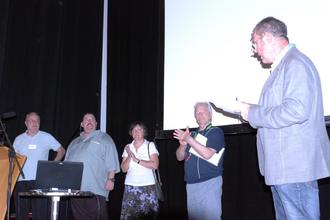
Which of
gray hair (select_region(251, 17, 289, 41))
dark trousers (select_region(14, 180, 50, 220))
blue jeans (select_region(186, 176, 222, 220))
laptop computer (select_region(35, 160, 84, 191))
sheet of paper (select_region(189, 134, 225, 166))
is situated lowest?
dark trousers (select_region(14, 180, 50, 220))

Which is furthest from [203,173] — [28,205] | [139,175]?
[28,205]

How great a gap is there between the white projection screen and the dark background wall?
278 millimetres

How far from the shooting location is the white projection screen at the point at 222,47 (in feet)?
10.2

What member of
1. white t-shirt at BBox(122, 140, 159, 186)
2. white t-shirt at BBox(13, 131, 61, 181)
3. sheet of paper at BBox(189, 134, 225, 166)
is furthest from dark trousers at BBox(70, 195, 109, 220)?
sheet of paper at BBox(189, 134, 225, 166)

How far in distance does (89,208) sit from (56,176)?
91 cm

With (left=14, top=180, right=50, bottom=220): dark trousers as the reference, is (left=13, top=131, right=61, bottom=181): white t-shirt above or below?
above

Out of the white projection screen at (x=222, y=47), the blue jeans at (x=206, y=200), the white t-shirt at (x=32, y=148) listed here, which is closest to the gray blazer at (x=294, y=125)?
the white projection screen at (x=222, y=47)

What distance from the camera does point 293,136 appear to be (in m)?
1.99

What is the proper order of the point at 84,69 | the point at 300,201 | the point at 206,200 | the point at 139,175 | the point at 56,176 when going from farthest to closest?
the point at 84,69 → the point at 139,175 → the point at 56,176 → the point at 206,200 → the point at 300,201

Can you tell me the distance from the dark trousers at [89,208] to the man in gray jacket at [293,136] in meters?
2.28

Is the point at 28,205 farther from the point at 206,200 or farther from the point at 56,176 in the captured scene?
the point at 206,200

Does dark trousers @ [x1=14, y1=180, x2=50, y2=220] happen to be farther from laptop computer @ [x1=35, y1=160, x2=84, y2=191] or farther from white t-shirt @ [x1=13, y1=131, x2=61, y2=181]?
laptop computer @ [x1=35, y1=160, x2=84, y2=191]

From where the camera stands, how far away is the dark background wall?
4.70 metres

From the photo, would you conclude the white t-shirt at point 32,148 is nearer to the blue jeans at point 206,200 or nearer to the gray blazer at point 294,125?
the blue jeans at point 206,200
